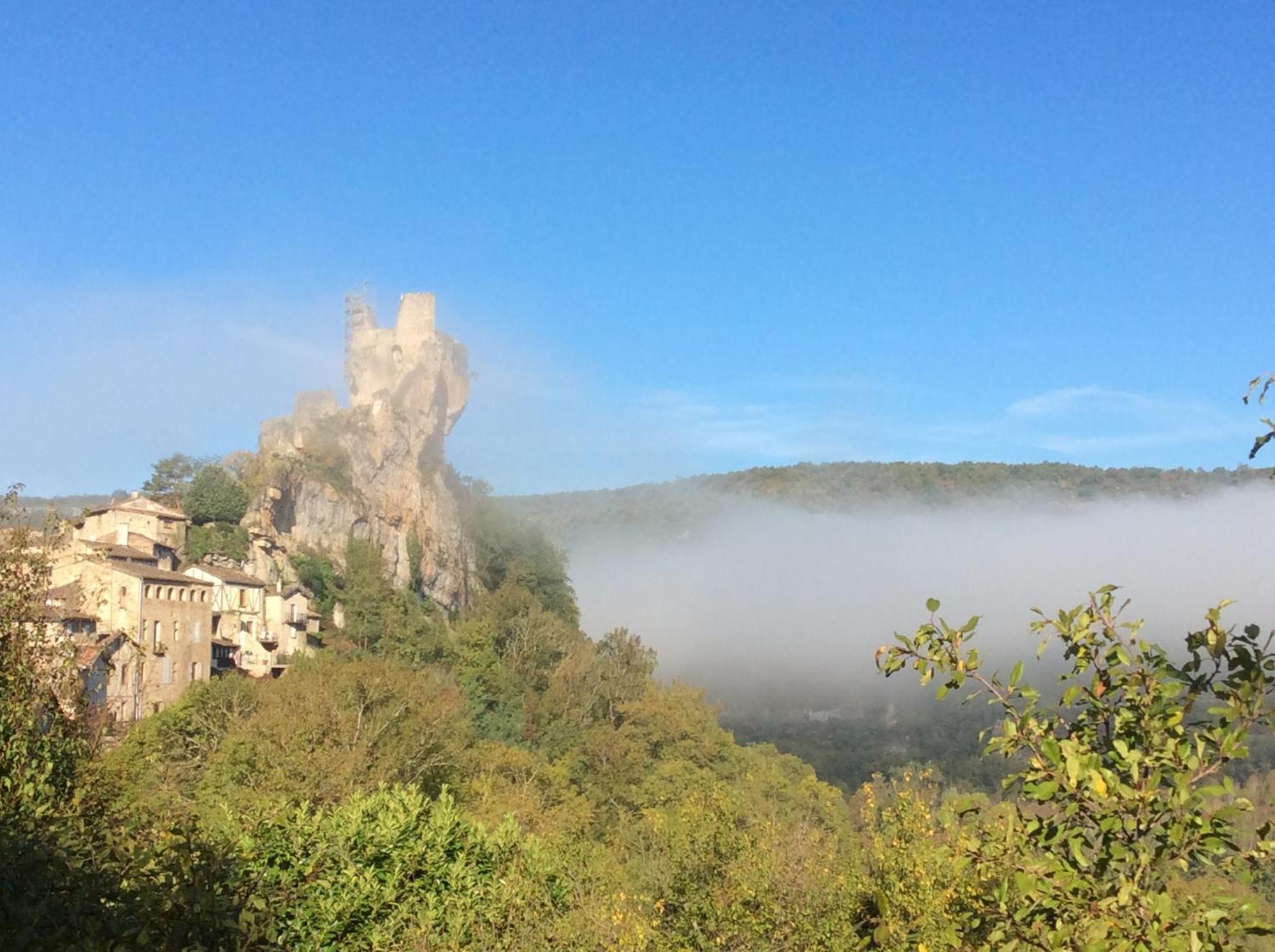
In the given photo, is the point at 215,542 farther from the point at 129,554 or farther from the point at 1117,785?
the point at 1117,785

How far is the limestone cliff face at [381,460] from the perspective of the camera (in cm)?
7600

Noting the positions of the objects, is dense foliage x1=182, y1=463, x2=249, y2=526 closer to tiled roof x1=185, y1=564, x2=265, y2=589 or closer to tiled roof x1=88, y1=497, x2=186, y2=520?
tiled roof x1=88, y1=497, x2=186, y2=520

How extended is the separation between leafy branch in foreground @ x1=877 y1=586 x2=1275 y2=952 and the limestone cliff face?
65.3 metres

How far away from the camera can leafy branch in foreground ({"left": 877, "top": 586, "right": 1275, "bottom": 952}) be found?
5.64m

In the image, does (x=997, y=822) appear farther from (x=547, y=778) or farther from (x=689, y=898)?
(x=547, y=778)

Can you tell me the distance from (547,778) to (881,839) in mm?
33333

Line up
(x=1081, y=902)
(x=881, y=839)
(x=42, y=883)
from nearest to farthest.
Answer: (x=1081, y=902) → (x=42, y=883) → (x=881, y=839)

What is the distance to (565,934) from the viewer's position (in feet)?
56.7

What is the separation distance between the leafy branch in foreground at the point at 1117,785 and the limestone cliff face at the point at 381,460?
65317mm

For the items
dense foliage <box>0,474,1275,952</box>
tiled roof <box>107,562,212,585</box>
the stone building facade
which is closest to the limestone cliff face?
tiled roof <box>107,562,212,585</box>

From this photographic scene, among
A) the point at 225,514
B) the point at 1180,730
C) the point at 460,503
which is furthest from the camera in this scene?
the point at 460,503

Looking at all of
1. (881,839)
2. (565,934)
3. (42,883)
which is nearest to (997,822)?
(42,883)

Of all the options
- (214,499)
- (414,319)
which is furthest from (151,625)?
(414,319)

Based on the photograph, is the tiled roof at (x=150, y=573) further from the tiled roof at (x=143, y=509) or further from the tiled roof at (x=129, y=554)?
the tiled roof at (x=143, y=509)
